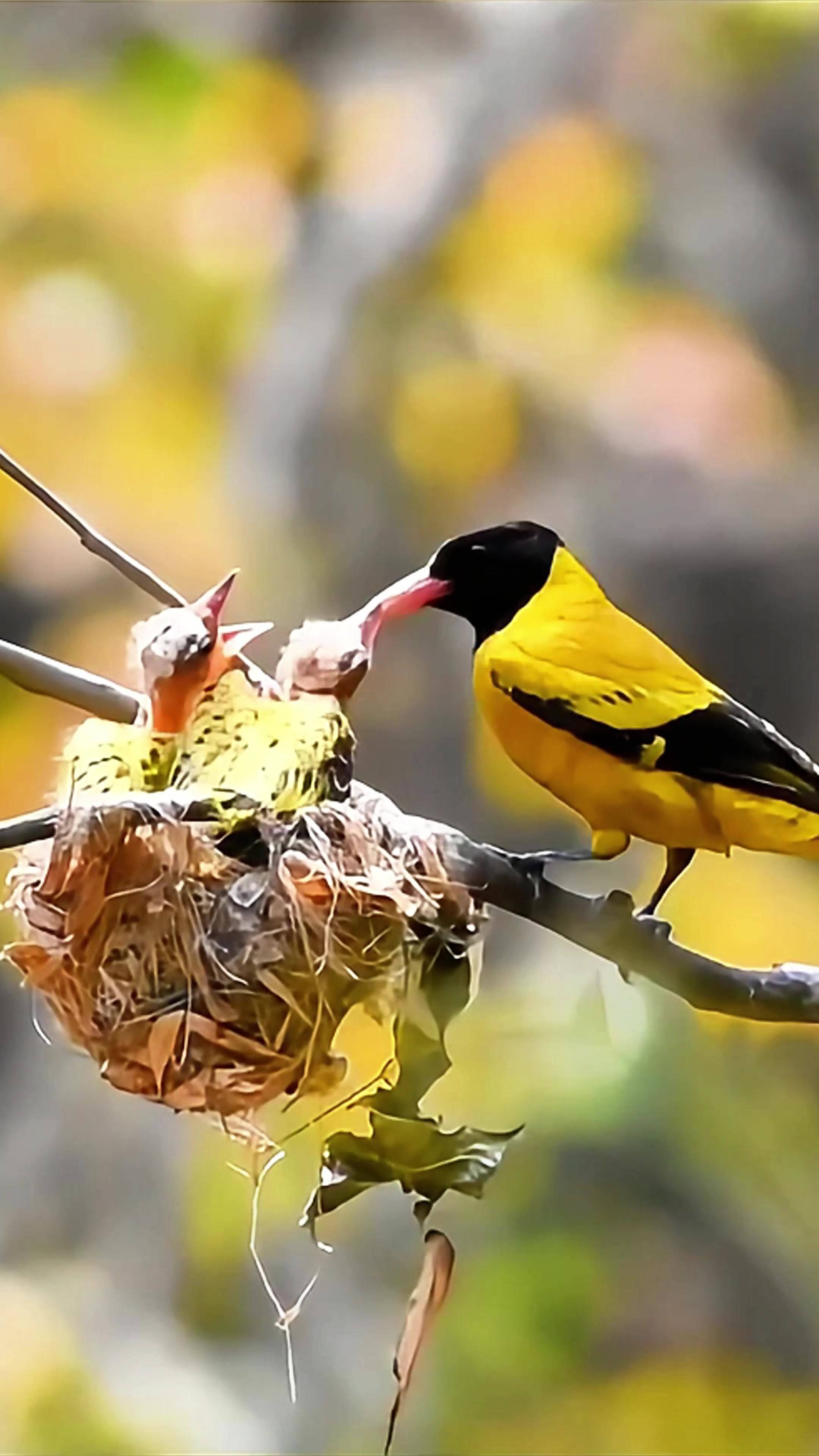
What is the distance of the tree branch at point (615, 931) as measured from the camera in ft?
3.82

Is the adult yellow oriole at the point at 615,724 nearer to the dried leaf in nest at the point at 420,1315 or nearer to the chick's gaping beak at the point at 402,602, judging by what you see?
the chick's gaping beak at the point at 402,602

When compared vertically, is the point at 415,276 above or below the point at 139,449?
above

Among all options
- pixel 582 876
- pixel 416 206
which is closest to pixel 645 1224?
pixel 582 876

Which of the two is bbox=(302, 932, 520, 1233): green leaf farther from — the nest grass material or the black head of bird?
the black head of bird

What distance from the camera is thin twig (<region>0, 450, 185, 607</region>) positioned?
1229mm

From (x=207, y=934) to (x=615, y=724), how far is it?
347mm

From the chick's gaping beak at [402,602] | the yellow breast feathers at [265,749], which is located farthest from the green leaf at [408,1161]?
the chick's gaping beak at [402,602]

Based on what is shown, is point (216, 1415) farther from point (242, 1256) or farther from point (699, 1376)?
point (699, 1376)

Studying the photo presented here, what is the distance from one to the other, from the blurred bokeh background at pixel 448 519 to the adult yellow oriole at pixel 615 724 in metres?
0.03

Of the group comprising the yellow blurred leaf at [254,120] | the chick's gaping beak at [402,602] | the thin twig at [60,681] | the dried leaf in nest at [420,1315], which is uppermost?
the yellow blurred leaf at [254,120]

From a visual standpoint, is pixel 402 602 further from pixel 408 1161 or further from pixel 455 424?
pixel 408 1161

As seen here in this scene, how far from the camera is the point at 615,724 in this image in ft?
3.73

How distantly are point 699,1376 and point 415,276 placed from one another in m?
0.92

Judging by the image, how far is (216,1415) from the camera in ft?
3.79
